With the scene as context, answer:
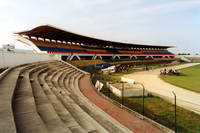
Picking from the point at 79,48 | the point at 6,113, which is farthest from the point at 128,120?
the point at 79,48

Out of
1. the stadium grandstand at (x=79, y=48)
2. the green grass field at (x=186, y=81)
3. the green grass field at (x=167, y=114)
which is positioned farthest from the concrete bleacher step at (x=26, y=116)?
the stadium grandstand at (x=79, y=48)

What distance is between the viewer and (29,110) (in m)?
5.14

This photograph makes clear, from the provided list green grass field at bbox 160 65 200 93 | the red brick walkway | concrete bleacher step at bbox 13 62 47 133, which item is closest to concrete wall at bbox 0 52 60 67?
concrete bleacher step at bbox 13 62 47 133

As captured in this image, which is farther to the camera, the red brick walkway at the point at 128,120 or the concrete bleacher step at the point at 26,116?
the red brick walkway at the point at 128,120

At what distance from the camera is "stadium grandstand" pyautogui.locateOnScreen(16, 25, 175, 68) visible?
34812mm

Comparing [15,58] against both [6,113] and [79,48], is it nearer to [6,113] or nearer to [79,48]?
[6,113]

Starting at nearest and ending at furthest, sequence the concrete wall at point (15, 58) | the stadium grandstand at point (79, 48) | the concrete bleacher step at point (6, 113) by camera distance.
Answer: the concrete bleacher step at point (6, 113) → the concrete wall at point (15, 58) → the stadium grandstand at point (79, 48)

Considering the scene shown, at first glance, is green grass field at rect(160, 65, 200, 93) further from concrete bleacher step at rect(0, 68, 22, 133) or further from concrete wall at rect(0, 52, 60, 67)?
concrete wall at rect(0, 52, 60, 67)

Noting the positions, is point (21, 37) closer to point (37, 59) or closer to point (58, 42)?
point (58, 42)

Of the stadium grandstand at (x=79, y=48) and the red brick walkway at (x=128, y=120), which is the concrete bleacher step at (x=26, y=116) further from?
the stadium grandstand at (x=79, y=48)

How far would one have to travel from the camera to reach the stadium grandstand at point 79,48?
3481 cm

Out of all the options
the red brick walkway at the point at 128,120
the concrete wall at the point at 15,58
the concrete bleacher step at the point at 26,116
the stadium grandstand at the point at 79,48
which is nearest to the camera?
the concrete bleacher step at the point at 26,116

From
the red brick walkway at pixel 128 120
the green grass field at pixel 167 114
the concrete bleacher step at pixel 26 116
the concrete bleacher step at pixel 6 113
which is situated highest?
the concrete bleacher step at pixel 6 113

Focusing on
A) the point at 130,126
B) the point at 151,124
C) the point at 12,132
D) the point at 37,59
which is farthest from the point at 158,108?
the point at 37,59
